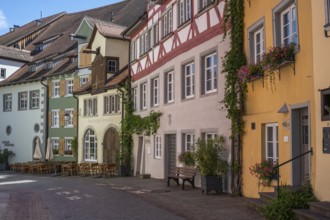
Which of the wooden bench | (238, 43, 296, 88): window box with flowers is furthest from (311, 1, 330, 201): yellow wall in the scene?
the wooden bench

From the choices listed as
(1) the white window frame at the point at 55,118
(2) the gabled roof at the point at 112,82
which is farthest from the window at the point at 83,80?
(1) the white window frame at the point at 55,118

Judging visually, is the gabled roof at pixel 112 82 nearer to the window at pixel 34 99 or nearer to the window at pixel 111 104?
the window at pixel 111 104

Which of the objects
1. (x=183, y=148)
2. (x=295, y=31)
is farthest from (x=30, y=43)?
(x=295, y=31)

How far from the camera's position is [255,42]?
13.7m

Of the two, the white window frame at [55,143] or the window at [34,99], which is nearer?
the white window frame at [55,143]

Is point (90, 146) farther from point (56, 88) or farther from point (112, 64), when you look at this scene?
point (56, 88)

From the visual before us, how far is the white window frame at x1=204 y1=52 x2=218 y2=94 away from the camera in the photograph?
644 inches

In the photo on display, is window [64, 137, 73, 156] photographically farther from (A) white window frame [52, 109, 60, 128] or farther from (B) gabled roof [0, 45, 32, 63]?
(B) gabled roof [0, 45, 32, 63]

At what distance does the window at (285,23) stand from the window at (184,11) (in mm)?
6905

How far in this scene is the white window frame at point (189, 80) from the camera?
18.4 meters

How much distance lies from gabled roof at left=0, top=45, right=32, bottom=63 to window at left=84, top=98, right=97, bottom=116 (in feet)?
44.9

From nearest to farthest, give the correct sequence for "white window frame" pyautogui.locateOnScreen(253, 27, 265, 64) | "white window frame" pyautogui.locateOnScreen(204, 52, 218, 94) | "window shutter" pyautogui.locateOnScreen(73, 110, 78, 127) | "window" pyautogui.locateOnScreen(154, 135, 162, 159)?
"white window frame" pyautogui.locateOnScreen(253, 27, 265, 64) < "white window frame" pyautogui.locateOnScreen(204, 52, 218, 94) < "window" pyautogui.locateOnScreen(154, 135, 162, 159) < "window shutter" pyautogui.locateOnScreen(73, 110, 78, 127)

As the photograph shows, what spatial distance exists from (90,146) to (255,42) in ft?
67.8

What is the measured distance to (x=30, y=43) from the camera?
48938 millimetres
